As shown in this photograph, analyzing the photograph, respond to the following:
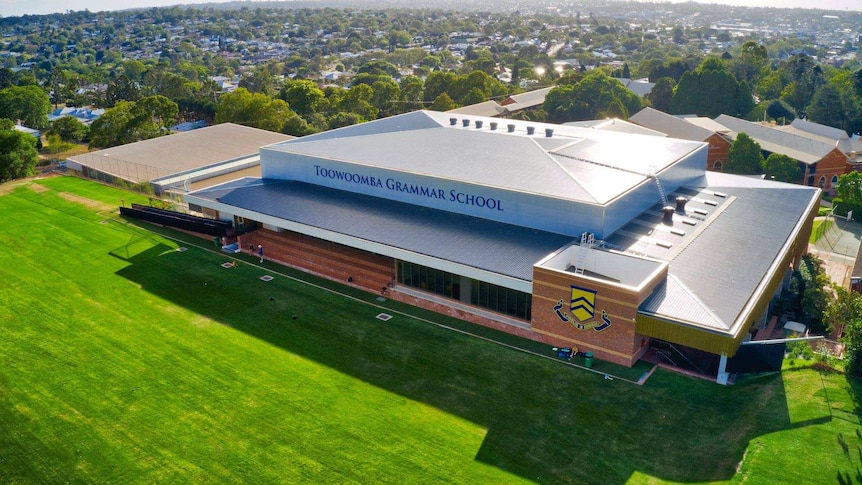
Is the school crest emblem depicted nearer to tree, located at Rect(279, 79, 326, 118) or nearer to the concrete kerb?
the concrete kerb

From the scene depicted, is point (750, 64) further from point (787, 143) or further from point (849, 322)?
point (849, 322)

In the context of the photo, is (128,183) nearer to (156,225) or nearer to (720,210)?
(156,225)

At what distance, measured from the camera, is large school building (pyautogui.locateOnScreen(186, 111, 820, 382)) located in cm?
3800

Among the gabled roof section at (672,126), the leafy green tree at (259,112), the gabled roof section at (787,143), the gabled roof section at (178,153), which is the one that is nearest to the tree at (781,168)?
the gabled roof section at (787,143)

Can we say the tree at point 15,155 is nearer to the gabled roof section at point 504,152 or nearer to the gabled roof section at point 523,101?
the gabled roof section at point 504,152

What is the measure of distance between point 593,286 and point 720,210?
19.9 m

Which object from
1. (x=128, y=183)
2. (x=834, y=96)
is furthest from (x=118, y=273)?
(x=834, y=96)

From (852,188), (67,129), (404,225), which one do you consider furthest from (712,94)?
(67,129)

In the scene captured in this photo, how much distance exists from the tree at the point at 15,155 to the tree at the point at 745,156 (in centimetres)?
8812

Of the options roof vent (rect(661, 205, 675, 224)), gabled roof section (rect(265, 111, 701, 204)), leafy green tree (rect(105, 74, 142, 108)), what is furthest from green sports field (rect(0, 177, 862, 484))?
leafy green tree (rect(105, 74, 142, 108))

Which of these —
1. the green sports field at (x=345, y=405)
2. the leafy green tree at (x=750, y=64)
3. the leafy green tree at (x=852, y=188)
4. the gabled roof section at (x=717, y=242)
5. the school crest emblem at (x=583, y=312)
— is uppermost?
the leafy green tree at (x=750, y=64)

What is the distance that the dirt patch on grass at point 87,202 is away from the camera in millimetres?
68312

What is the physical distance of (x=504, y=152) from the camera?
172 ft

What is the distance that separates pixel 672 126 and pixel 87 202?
7497 cm
